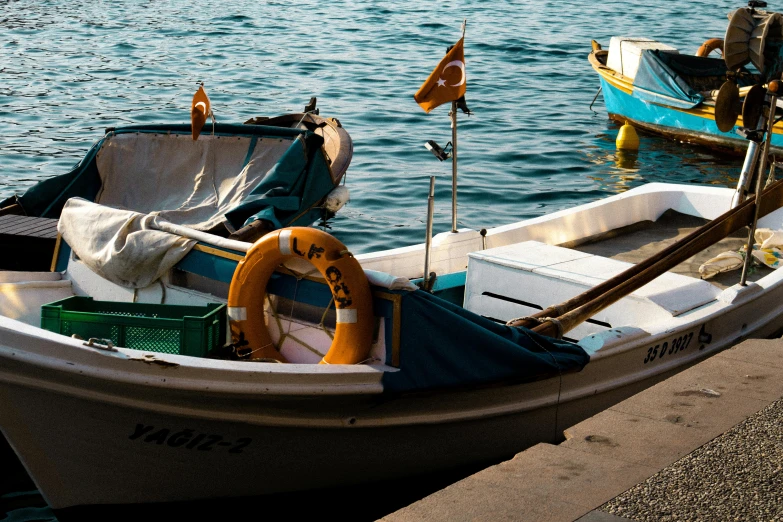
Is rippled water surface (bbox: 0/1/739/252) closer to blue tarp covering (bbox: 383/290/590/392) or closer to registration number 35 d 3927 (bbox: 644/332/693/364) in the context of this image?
registration number 35 d 3927 (bbox: 644/332/693/364)

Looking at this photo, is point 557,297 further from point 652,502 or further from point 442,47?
point 442,47

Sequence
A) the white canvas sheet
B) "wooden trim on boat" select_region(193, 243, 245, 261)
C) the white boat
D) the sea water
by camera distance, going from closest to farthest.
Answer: the white boat < "wooden trim on boat" select_region(193, 243, 245, 261) < the white canvas sheet < the sea water

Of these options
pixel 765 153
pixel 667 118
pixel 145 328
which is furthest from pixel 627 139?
pixel 145 328

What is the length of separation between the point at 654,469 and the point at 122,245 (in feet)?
11.6

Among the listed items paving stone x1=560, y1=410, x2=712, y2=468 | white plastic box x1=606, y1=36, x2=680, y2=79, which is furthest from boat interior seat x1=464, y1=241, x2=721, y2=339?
white plastic box x1=606, y1=36, x2=680, y2=79

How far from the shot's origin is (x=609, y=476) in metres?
4.21

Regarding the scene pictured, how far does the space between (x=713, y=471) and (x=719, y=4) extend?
3130 centimetres

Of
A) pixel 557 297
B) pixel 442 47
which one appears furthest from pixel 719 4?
pixel 557 297

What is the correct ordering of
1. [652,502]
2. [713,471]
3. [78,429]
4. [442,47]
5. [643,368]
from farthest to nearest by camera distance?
[442,47] → [643,368] → [78,429] → [713,471] → [652,502]

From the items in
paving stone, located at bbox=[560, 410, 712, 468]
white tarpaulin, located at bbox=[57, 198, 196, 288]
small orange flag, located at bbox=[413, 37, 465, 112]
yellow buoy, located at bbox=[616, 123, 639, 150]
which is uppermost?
small orange flag, located at bbox=[413, 37, 465, 112]

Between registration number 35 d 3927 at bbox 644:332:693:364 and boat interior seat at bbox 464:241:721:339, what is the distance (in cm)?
17

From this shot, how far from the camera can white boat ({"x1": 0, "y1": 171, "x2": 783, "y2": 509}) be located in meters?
4.93


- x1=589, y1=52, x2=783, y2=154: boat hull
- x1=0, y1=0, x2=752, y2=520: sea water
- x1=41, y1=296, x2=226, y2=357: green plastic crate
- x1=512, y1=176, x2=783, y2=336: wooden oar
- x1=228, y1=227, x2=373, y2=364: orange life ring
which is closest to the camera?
x1=228, y1=227, x2=373, y2=364: orange life ring

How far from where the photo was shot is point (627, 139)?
1714 centimetres
